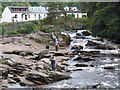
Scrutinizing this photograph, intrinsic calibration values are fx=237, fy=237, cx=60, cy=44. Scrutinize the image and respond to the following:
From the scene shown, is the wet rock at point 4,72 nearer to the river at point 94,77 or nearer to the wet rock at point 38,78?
the wet rock at point 38,78

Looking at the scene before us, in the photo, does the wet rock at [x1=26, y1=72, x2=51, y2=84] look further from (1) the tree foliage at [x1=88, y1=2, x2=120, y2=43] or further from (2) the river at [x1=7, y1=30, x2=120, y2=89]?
(1) the tree foliage at [x1=88, y1=2, x2=120, y2=43]

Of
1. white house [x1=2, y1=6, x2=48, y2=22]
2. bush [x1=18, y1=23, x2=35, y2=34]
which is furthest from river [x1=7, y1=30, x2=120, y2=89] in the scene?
white house [x1=2, y1=6, x2=48, y2=22]

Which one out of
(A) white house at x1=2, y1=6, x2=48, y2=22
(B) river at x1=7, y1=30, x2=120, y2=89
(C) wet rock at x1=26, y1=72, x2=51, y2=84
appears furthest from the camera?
(A) white house at x1=2, y1=6, x2=48, y2=22

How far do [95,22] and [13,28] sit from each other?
22.3 meters

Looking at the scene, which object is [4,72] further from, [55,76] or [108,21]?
[108,21]

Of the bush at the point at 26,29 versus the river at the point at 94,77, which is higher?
the bush at the point at 26,29

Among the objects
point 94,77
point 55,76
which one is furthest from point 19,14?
point 55,76

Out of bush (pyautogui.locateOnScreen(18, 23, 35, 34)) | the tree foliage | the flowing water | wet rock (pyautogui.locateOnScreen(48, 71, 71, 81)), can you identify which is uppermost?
the tree foliage

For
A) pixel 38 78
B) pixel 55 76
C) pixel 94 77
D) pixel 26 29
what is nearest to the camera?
pixel 38 78

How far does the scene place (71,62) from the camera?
1123 inches

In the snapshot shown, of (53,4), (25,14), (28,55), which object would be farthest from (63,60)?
(25,14)

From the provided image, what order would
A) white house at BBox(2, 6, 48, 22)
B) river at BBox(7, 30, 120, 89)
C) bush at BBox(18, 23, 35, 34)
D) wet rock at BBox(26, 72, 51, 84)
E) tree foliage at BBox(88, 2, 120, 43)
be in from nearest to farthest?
river at BBox(7, 30, 120, 89) < wet rock at BBox(26, 72, 51, 84) < tree foliage at BBox(88, 2, 120, 43) < bush at BBox(18, 23, 35, 34) < white house at BBox(2, 6, 48, 22)

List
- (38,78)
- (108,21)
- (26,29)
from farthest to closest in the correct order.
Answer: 1. (26,29)
2. (108,21)
3. (38,78)

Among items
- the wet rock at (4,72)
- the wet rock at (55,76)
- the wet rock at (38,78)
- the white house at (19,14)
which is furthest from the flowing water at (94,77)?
the white house at (19,14)
